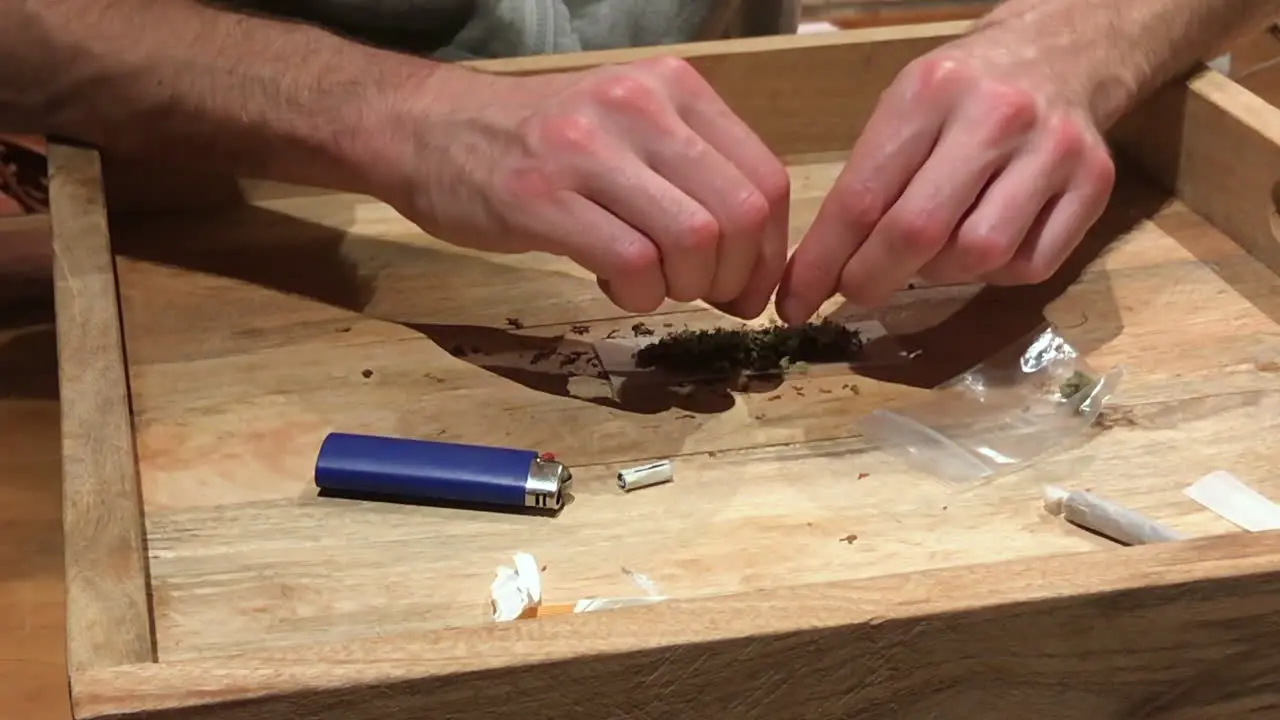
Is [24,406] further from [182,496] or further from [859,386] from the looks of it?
[859,386]

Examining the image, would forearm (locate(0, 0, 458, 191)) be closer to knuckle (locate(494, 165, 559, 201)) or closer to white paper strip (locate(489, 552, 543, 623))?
knuckle (locate(494, 165, 559, 201))

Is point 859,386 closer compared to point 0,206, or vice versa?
point 859,386

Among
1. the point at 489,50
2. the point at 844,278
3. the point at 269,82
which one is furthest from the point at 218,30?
the point at 844,278

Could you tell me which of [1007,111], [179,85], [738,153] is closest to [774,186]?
[738,153]

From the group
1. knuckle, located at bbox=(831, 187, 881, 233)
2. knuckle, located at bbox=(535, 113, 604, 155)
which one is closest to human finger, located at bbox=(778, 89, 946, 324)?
knuckle, located at bbox=(831, 187, 881, 233)

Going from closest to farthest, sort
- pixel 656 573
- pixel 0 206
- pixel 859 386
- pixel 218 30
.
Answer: pixel 656 573
pixel 859 386
pixel 218 30
pixel 0 206

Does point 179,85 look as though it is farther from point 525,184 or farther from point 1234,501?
point 1234,501

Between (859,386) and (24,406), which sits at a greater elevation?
(859,386)

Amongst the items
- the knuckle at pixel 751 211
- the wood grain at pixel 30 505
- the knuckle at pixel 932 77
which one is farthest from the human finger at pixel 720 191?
the wood grain at pixel 30 505
